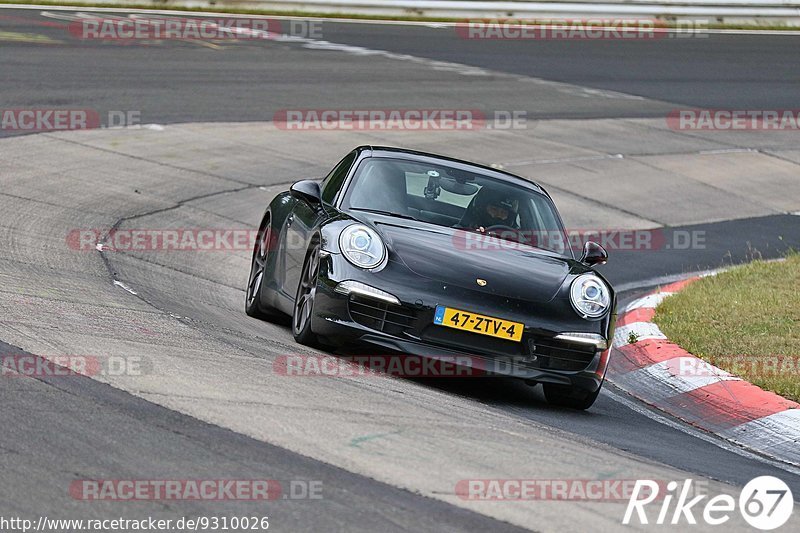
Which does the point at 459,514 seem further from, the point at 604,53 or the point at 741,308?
the point at 604,53

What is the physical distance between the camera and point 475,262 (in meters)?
7.42

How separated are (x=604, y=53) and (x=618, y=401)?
19055 mm

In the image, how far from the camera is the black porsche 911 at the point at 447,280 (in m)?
7.09

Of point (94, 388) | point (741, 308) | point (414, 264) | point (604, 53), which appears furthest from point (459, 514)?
point (604, 53)

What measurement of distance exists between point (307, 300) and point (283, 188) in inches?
264

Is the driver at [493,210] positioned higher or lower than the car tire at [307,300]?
higher

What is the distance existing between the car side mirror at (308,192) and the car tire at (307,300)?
0.54 metres

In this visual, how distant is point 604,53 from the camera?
2628 cm
